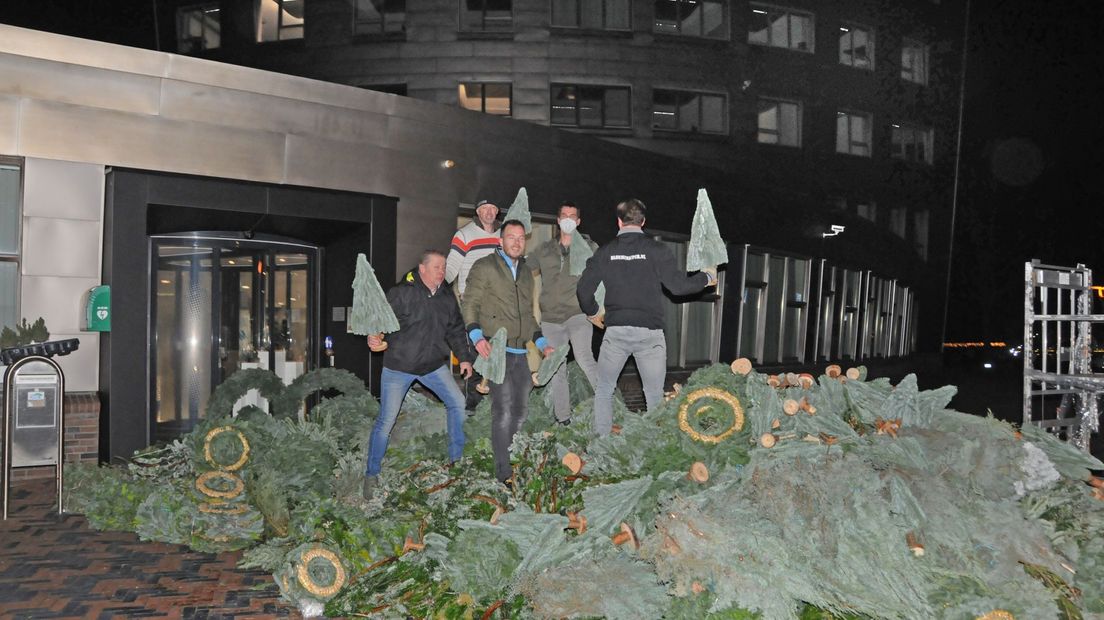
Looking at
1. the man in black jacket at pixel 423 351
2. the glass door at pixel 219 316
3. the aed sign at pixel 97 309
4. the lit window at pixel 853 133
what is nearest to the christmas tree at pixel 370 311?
the man in black jacket at pixel 423 351

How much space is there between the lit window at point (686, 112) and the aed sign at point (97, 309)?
1753cm

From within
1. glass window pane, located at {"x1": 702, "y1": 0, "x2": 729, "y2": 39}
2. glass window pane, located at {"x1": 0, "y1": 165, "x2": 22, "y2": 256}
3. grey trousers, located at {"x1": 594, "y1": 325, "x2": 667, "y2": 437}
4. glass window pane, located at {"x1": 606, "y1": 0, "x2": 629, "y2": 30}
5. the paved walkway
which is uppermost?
glass window pane, located at {"x1": 702, "y1": 0, "x2": 729, "y2": 39}

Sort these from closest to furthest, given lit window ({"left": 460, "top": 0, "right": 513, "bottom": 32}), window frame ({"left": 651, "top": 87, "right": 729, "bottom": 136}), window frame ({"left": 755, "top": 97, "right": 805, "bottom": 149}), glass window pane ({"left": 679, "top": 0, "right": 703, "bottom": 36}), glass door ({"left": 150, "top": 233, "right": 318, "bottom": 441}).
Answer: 1. glass door ({"left": 150, "top": 233, "right": 318, "bottom": 441})
2. lit window ({"left": 460, "top": 0, "right": 513, "bottom": 32})
3. window frame ({"left": 651, "top": 87, "right": 729, "bottom": 136})
4. glass window pane ({"left": 679, "top": 0, "right": 703, "bottom": 36})
5. window frame ({"left": 755, "top": 97, "right": 805, "bottom": 149})

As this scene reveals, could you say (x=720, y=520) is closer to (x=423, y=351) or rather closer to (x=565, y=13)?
(x=423, y=351)

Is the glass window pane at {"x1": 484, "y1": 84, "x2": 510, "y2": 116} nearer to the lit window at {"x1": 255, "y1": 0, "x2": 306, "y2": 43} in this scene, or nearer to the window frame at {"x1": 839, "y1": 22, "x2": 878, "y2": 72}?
the lit window at {"x1": 255, "y1": 0, "x2": 306, "y2": 43}

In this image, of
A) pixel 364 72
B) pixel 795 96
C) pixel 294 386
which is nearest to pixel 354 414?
pixel 294 386

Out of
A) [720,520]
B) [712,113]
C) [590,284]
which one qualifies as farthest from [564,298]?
[712,113]

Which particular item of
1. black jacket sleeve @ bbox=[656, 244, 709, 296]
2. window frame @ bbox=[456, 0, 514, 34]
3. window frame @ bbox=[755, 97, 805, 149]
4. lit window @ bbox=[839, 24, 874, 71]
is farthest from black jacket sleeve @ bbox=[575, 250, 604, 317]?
lit window @ bbox=[839, 24, 874, 71]

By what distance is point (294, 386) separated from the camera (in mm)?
9070

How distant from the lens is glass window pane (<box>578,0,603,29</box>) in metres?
23.8

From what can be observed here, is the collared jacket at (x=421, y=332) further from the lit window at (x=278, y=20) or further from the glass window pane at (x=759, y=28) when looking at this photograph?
the glass window pane at (x=759, y=28)

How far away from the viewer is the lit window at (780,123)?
27875 mm

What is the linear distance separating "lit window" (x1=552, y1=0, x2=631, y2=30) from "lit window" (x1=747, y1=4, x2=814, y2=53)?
15.0 ft

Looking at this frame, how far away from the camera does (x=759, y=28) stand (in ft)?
88.5
